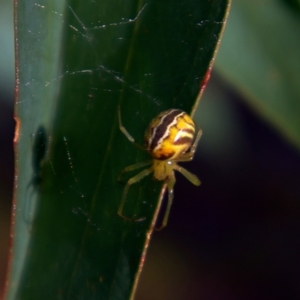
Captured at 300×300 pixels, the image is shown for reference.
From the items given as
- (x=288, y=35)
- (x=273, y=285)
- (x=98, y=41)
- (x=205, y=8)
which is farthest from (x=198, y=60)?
(x=273, y=285)

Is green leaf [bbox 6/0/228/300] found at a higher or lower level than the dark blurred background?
higher

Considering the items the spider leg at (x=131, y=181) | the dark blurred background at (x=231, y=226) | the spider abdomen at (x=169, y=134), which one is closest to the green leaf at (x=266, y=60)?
the spider abdomen at (x=169, y=134)

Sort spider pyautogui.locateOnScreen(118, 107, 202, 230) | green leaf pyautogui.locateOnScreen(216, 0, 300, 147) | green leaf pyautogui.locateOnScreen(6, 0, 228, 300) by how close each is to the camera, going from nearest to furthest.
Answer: green leaf pyautogui.locateOnScreen(6, 0, 228, 300) → spider pyautogui.locateOnScreen(118, 107, 202, 230) → green leaf pyautogui.locateOnScreen(216, 0, 300, 147)

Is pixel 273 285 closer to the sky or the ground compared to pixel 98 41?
closer to the ground

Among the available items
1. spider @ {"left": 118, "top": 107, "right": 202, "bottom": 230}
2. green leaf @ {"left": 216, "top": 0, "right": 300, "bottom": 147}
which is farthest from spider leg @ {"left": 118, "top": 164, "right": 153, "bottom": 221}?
green leaf @ {"left": 216, "top": 0, "right": 300, "bottom": 147}

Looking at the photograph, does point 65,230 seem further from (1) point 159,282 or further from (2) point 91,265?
(1) point 159,282

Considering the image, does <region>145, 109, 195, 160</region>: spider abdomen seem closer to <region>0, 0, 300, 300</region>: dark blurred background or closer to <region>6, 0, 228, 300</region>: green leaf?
<region>6, 0, 228, 300</region>: green leaf

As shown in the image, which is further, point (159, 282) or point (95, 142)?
point (159, 282)
